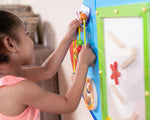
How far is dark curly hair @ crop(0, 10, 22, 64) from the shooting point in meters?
0.56

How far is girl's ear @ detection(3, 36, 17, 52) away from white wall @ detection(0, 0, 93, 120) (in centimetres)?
26

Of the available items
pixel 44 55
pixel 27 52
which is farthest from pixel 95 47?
pixel 44 55

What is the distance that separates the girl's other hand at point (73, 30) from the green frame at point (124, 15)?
141 mm

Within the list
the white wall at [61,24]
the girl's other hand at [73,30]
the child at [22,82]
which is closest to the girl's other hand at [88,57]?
the child at [22,82]

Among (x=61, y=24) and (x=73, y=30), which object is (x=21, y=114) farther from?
(x=61, y=24)

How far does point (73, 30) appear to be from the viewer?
2.11ft

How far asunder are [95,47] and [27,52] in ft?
0.65

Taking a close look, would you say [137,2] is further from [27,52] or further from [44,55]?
[44,55]

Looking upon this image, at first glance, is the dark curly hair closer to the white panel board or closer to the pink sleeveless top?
the pink sleeveless top

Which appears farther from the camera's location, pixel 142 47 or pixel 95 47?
pixel 95 47

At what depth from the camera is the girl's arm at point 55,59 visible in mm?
649

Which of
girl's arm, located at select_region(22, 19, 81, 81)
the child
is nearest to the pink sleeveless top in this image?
the child

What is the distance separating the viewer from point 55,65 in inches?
28.0

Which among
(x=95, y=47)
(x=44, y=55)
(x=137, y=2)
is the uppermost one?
(x=137, y=2)
